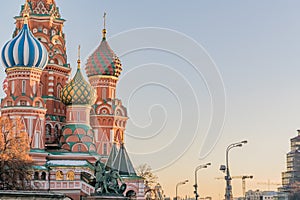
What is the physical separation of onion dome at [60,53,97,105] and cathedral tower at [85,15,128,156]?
2.51 metres

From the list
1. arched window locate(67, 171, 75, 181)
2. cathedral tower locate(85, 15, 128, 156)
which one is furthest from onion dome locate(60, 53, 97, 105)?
arched window locate(67, 171, 75, 181)

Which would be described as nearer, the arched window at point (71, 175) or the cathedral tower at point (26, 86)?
the cathedral tower at point (26, 86)

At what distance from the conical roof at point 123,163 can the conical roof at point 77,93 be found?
5656 mm

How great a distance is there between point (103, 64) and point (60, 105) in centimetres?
725

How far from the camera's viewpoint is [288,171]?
123250 mm

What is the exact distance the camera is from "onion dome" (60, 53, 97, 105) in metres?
59.1

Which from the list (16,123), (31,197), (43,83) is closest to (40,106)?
(16,123)

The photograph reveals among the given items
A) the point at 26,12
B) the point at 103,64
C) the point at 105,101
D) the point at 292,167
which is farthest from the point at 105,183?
the point at 292,167

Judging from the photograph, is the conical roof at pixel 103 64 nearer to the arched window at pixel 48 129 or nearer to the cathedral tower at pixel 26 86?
the arched window at pixel 48 129

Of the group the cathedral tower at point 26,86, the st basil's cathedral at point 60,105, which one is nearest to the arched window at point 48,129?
the st basil's cathedral at point 60,105

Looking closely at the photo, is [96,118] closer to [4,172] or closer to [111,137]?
[111,137]

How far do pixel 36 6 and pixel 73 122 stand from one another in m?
11.7

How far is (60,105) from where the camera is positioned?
199ft

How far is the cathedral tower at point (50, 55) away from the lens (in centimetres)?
5962
